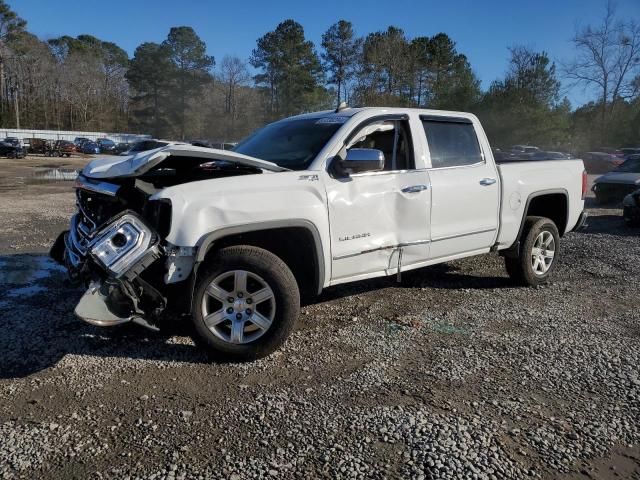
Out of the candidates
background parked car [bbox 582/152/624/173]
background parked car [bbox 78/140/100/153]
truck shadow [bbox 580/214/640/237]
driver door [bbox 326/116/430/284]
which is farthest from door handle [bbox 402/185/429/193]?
background parked car [bbox 78/140/100/153]

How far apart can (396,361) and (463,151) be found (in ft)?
8.19

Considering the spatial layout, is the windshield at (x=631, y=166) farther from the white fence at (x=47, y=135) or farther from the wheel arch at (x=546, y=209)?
the white fence at (x=47, y=135)

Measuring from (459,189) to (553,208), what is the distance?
2090 mm

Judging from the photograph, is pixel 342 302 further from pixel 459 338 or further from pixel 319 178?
pixel 319 178

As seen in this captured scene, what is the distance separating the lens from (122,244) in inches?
131

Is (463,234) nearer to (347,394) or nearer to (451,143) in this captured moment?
(451,143)

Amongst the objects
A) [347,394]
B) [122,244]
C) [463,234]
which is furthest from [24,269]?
[463,234]

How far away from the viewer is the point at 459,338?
4.29 m

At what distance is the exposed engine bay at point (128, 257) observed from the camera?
3.31m

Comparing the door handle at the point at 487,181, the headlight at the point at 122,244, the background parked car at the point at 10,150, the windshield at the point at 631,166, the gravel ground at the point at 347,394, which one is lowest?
the gravel ground at the point at 347,394

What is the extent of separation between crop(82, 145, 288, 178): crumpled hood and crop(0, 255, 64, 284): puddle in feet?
7.81

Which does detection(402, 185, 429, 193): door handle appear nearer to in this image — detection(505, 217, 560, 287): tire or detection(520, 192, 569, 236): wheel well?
detection(505, 217, 560, 287): tire

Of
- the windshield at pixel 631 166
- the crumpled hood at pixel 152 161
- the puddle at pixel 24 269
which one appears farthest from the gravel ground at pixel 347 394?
the windshield at pixel 631 166

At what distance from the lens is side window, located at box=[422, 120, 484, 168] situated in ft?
16.2
